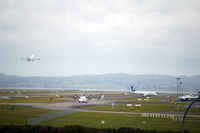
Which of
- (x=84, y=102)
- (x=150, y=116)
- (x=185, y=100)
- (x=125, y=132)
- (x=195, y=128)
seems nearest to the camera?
(x=125, y=132)

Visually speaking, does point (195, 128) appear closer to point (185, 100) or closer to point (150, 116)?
point (150, 116)

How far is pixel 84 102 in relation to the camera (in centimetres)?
10881

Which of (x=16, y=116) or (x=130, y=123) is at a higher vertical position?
(x=16, y=116)

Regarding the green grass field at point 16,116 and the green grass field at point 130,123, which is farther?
the green grass field at point 16,116

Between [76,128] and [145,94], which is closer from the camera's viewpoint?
[76,128]

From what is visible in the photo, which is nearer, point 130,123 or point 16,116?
point 130,123

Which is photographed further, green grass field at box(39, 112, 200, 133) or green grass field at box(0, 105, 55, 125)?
green grass field at box(0, 105, 55, 125)

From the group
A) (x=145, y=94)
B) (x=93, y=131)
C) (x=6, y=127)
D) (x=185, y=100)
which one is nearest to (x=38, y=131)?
(x=6, y=127)

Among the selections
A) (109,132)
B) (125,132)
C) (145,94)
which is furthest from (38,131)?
(145,94)

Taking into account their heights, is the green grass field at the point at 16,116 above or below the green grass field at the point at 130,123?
above

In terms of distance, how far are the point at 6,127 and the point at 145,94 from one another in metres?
136

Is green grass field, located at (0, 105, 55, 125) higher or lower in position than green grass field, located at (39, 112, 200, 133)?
higher

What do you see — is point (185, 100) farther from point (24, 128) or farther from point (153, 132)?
point (24, 128)

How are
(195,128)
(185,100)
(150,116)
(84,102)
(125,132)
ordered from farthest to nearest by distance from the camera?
(185,100) → (84,102) → (150,116) → (195,128) → (125,132)
